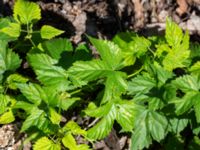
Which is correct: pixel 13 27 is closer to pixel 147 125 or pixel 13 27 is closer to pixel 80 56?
pixel 80 56

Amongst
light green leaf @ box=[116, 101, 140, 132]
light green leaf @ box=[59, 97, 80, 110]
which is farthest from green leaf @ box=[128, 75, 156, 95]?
light green leaf @ box=[59, 97, 80, 110]

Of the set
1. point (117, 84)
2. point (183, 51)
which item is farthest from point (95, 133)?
point (183, 51)

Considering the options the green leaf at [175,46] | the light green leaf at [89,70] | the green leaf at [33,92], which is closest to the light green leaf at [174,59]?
the green leaf at [175,46]

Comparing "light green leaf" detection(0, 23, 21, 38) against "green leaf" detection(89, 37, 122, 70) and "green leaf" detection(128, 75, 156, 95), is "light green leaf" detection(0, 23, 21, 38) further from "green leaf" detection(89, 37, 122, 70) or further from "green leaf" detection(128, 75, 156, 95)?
"green leaf" detection(128, 75, 156, 95)

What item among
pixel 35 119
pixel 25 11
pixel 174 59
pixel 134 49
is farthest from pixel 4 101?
pixel 174 59

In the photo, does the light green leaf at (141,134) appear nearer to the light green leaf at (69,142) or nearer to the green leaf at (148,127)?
the green leaf at (148,127)

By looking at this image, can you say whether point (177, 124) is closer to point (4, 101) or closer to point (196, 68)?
point (196, 68)
